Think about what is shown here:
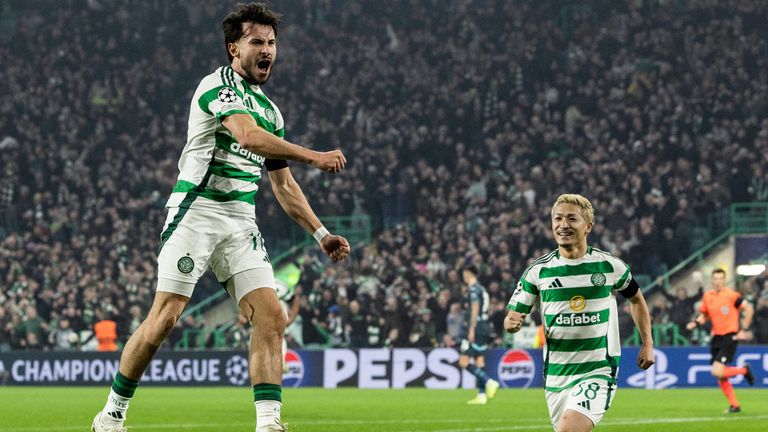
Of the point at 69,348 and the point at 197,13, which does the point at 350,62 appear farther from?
the point at 69,348

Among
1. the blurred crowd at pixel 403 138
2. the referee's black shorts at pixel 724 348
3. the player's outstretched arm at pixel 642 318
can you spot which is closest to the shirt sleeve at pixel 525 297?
the player's outstretched arm at pixel 642 318

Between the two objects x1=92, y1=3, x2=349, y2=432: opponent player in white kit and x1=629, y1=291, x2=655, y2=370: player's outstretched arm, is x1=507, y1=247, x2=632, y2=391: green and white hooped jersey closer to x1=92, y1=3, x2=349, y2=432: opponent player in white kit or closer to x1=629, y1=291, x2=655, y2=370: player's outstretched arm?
x1=629, y1=291, x2=655, y2=370: player's outstretched arm

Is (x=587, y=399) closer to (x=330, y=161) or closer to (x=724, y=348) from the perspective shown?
(x=330, y=161)

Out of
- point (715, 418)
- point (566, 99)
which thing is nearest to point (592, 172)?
point (566, 99)

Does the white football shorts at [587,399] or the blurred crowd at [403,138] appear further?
the blurred crowd at [403,138]

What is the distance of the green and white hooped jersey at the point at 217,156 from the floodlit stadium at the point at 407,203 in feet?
20.1

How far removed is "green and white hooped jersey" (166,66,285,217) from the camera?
709cm

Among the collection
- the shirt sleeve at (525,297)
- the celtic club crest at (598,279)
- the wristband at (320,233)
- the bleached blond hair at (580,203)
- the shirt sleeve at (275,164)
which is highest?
the shirt sleeve at (275,164)

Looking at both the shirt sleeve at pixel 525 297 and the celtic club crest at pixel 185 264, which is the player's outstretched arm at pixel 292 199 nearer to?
the celtic club crest at pixel 185 264

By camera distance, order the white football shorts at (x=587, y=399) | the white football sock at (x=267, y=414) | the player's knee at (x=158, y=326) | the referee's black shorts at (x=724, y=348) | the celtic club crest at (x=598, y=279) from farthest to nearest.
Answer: the referee's black shorts at (x=724, y=348) → the celtic club crest at (x=598, y=279) → the white football shorts at (x=587, y=399) → the player's knee at (x=158, y=326) → the white football sock at (x=267, y=414)

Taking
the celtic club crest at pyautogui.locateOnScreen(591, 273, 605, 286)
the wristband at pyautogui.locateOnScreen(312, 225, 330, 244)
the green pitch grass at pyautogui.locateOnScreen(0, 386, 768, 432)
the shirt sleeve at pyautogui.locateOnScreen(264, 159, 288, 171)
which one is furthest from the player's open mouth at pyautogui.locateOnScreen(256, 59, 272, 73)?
the green pitch grass at pyautogui.locateOnScreen(0, 386, 768, 432)

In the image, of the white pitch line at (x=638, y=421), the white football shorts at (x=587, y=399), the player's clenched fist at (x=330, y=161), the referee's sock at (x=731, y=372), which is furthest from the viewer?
the referee's sock at (x=731, y=372)

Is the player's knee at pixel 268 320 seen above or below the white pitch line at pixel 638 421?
above

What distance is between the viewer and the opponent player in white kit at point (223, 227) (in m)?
7.03
